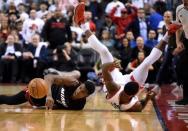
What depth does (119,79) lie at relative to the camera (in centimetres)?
799

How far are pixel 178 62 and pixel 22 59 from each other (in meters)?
5.98

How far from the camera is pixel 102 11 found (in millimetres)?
15883

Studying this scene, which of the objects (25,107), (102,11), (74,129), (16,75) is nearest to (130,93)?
(74,129)

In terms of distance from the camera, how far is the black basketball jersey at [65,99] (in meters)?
7.96

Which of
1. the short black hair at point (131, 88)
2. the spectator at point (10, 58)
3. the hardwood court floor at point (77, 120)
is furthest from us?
the spectator at point (10, 58)

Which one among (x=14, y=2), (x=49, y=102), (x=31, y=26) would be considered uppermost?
(x=14, y=2)

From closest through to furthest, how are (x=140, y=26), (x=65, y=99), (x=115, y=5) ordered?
(x=65, y=99) → (x=140, y=26) → (x=115, y=5)

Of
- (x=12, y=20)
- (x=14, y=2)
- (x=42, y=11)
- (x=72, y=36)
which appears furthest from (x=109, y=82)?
(x=14, y=2)

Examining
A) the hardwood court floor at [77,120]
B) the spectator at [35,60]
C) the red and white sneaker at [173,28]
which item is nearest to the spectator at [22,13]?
the spectator at [35,60]

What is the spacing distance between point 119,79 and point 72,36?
255 inches

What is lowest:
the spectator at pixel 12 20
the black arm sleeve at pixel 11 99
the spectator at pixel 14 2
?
the black arm sleeve at pixel 11 99

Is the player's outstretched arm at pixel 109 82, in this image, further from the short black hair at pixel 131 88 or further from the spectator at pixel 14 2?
the spectator at pixel 14 2

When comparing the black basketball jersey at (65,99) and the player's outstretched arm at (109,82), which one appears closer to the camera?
the player's outstretched arm at (109,82)

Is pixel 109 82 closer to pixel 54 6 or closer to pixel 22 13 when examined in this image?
pixel 22 13
